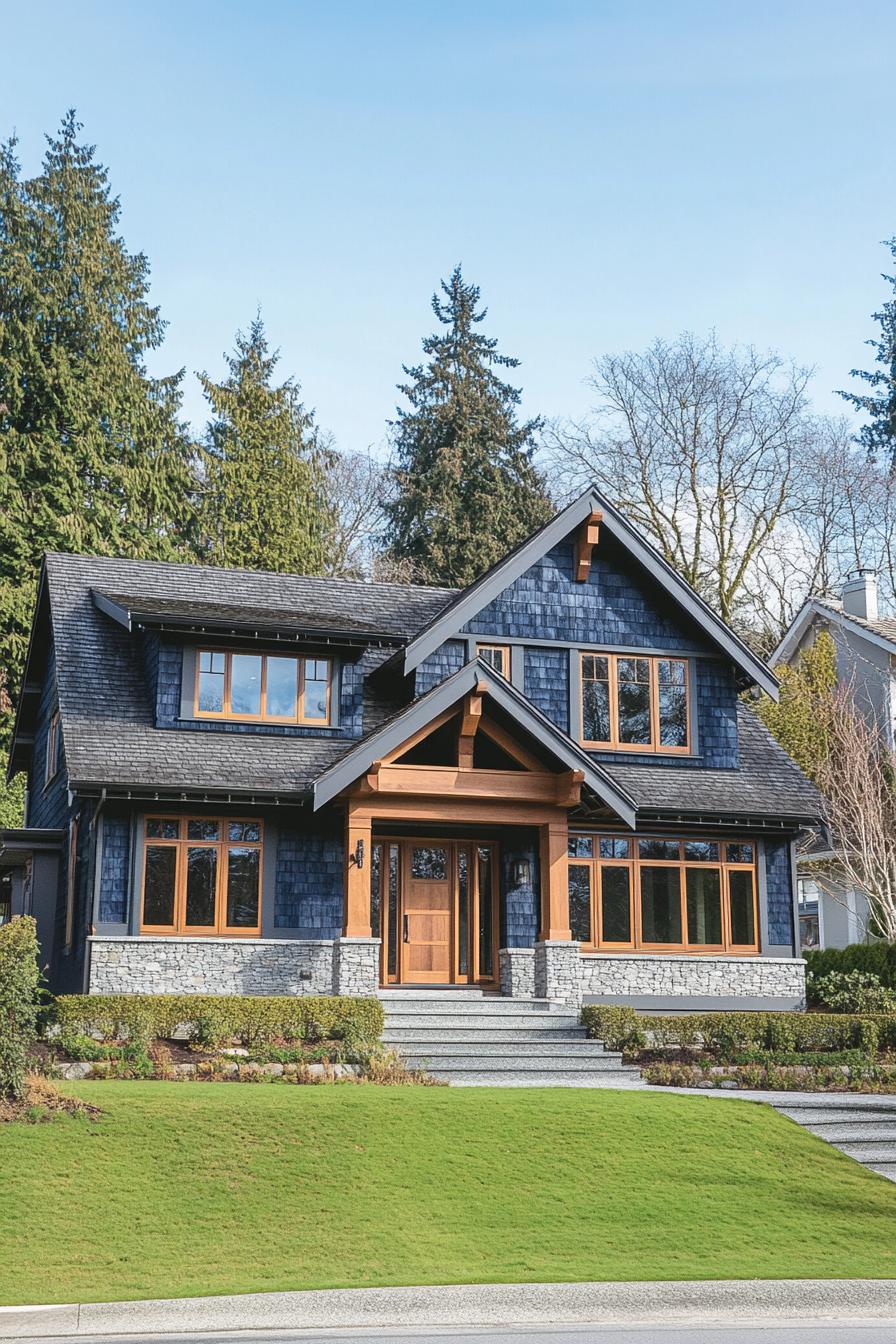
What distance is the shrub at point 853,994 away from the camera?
72.5 ft

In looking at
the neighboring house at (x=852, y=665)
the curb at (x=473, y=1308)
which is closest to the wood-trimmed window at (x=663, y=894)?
the neighboring house at (x=852, y=665)

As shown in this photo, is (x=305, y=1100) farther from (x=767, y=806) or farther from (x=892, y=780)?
(x=892, y=780)

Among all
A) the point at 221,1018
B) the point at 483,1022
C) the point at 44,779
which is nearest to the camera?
the point at 221,1018

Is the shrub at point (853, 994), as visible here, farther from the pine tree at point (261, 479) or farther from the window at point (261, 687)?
the pine tree at point (261, 479)

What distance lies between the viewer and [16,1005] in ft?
47.2

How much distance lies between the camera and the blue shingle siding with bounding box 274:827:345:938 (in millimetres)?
21734

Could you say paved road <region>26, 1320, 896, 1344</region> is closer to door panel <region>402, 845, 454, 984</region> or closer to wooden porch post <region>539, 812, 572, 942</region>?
wooden porch post <region>539, 812, 572, 942</region>

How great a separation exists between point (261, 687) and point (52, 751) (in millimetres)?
4581

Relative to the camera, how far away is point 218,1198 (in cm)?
1231

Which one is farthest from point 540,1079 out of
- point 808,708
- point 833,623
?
point 833,623

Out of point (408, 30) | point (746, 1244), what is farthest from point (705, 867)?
point (408, 30)

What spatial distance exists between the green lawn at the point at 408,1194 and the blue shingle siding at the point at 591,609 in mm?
10109

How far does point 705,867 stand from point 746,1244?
12.2 metres

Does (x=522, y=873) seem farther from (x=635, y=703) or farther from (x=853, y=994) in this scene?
(x=853, y=994)
